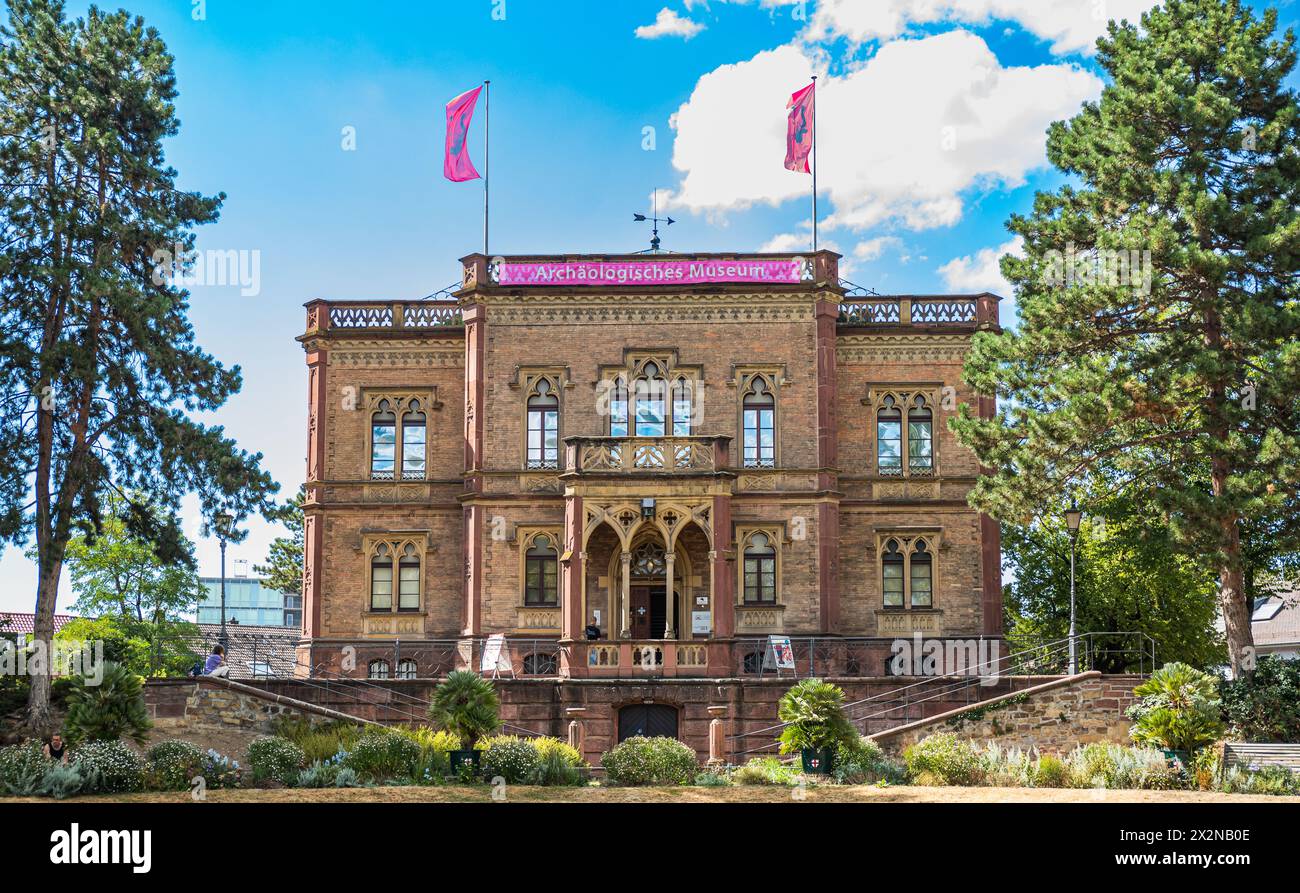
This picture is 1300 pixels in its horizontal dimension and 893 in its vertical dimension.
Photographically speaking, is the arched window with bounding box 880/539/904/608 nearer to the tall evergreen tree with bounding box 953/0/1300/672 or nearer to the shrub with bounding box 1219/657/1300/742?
the tall evergreen tree with bounding box 953/0/1300/672

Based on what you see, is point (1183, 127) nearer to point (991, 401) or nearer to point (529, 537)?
point (991, 401)

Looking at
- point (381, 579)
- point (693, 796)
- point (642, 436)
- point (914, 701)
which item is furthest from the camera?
point (381, 579)

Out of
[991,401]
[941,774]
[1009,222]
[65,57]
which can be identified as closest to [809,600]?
[991,401]

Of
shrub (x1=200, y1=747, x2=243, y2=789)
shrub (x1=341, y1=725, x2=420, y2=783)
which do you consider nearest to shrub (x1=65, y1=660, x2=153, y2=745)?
shrub (x1=200, y1=747, x2=243, y2=789)

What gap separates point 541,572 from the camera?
4066 cm

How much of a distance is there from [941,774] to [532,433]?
809 inches

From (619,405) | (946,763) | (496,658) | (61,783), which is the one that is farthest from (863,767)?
(619,405)

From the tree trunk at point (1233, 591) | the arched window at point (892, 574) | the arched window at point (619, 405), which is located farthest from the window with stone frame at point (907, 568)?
the tree trunk at point (1233, 591)

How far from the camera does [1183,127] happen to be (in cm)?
2862

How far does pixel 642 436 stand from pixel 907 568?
9194mm

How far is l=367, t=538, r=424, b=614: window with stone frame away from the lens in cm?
4172

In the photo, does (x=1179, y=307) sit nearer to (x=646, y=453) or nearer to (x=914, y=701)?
(x=914, y=701)

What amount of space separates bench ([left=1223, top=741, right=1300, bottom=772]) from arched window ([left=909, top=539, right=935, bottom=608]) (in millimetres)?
17172
